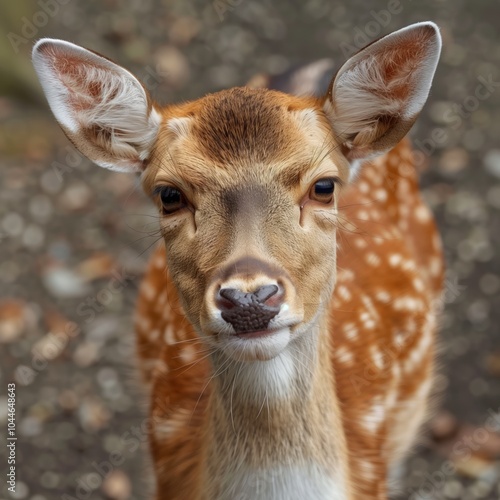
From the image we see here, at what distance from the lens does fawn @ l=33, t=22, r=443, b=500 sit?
1.81 meters

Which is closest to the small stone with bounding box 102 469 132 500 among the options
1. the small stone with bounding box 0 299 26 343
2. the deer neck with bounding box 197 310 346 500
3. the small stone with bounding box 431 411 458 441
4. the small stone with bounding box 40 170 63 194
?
the small stone with bounding box 0 299 26 343

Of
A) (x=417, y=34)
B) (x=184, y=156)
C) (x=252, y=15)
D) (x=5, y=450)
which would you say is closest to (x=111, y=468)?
(x=5, y=450)

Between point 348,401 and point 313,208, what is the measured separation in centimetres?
90

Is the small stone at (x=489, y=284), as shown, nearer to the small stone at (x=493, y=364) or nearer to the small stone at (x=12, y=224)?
the small stone at (x=493, y=364)

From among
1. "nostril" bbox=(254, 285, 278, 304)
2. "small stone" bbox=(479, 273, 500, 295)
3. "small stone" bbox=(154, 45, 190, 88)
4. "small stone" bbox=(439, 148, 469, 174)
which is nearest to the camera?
"nostril" bbox=(254, 285, 278, 304)

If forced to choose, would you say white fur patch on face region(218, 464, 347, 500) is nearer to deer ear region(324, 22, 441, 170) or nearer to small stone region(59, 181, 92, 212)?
deer ear region(324, 22, 441, 170)

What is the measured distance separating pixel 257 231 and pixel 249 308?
0.22 metres

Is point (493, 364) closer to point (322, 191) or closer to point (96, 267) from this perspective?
point (96, 267)

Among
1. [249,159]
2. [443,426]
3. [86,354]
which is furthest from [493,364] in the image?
[249,159]

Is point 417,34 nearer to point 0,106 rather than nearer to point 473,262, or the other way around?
point 473,262

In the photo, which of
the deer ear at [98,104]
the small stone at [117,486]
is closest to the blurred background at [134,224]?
the small stone at [117,486]

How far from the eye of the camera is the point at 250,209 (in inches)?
72.4

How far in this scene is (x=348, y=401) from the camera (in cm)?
262

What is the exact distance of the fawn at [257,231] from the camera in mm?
1809
